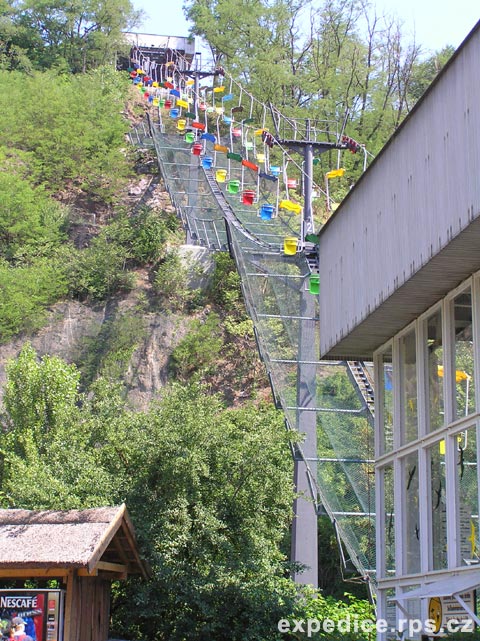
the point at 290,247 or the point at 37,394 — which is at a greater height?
the point at 290,247

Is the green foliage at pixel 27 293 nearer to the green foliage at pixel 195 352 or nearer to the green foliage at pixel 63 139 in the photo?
the green foliage at pixel 195 352

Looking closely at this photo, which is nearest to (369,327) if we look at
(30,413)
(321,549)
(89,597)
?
(89,597)

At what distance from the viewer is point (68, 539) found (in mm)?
12852

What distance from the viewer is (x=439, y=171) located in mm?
9133

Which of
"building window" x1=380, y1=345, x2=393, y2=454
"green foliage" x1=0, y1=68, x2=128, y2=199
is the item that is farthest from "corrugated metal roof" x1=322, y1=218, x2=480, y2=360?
"green foliage" x1=0, y1=68, x2=128, y2=199

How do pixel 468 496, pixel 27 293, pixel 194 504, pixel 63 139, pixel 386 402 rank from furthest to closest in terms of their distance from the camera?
pixel 63 139 → pixel 27 293 → pixel 194 504 → pixel 386 402 → pixel 468 496

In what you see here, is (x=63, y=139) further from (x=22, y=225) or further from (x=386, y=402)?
(x=386, y=402)

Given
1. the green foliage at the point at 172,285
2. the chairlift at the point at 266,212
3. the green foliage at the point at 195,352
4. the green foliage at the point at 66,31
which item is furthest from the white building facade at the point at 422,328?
the green foliage at the point at 66,31

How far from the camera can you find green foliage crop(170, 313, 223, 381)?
3113 cm

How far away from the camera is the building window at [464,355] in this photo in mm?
9680

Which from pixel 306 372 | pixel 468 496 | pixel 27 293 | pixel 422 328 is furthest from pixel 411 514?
pixel 27 293

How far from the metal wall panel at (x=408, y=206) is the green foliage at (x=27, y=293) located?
2153 centimetres

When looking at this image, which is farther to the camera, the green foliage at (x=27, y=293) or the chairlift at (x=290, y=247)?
the green foliage at (x=27, y=293)

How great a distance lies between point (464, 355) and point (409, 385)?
1.62m
